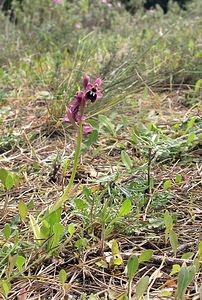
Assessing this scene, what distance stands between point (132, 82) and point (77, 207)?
108cm

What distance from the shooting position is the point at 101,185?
1.39 m

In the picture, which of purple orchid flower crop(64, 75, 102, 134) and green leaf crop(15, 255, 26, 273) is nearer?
green leaf crop(15, 255, 26, 273)

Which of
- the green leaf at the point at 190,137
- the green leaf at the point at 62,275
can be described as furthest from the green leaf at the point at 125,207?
the green leaf at the point at 190,137

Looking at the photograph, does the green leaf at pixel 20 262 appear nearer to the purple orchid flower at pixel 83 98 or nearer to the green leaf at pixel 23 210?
the green leaf at pixel 23 210

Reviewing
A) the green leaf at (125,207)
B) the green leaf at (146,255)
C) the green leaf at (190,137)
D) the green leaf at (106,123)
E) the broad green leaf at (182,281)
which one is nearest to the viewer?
the broad green leaf at (182,281)

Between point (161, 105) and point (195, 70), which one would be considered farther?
point (195, 70)

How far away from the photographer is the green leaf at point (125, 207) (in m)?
1.15

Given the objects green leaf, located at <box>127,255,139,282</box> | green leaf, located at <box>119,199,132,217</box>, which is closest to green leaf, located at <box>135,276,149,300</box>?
green leaf, located at <box>127,255,139,282</box>

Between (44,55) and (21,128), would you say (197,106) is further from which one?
(44,55)

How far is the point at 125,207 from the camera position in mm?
1154

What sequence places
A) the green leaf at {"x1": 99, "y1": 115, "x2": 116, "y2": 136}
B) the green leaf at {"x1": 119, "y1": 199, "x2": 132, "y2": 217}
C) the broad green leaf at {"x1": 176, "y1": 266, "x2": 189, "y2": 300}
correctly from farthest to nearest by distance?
1. the green leaf at {"x1": 99, "y1": 115, "x2": 116, "y2": 136}
2. the green leaf at {"x1": 119, "y1": 199, "x2": 132, "y2": 217}
3. the broad green leaf at {"x1": 176, "y1": 266, "x2": 189, "y2": 300}

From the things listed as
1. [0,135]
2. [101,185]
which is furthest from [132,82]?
[101,185]

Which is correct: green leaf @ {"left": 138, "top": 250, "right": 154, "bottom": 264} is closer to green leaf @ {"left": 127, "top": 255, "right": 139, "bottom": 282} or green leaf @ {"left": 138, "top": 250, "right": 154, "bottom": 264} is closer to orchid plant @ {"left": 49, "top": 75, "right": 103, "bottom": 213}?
green leaf @ {"left": 127, "top": 255, "right": 139, "bottom": 282}

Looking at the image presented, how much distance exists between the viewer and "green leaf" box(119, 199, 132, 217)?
3.78ft
